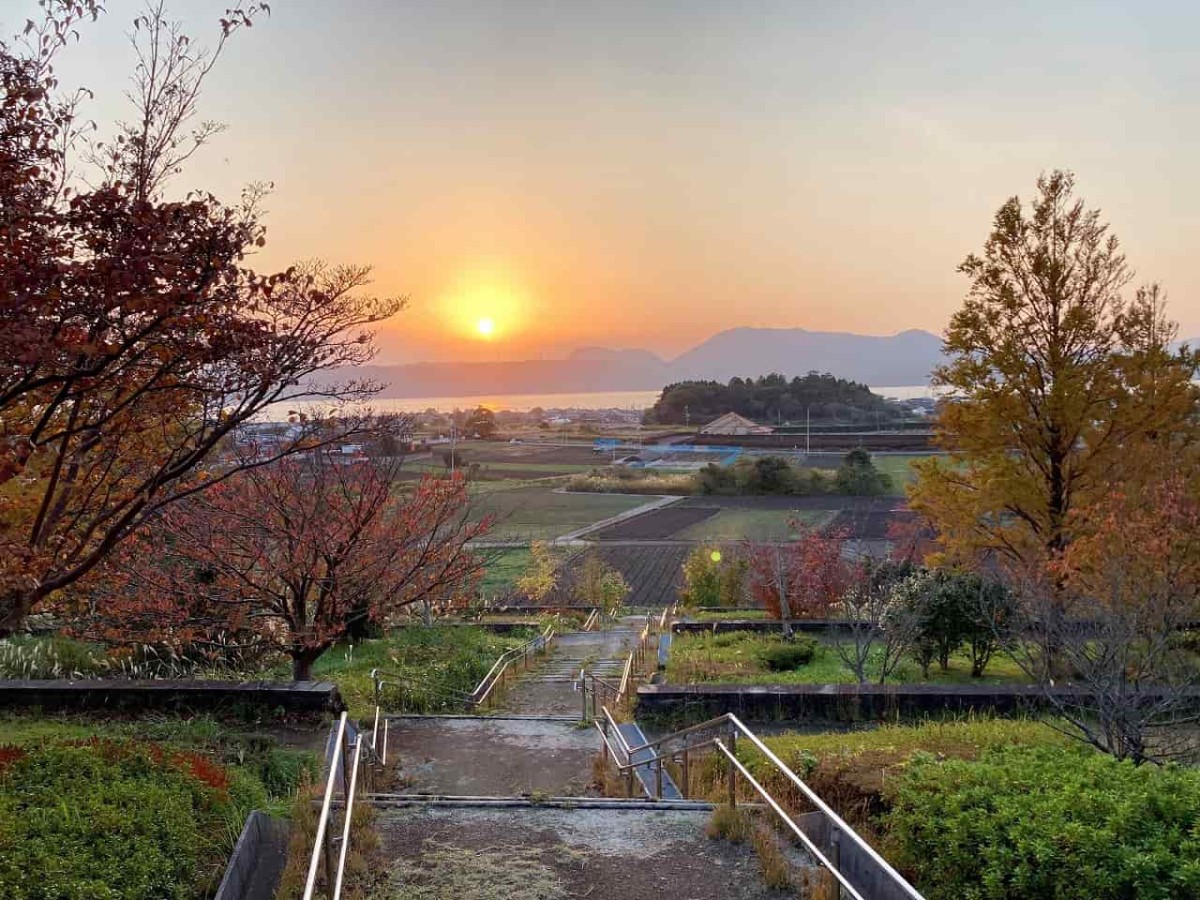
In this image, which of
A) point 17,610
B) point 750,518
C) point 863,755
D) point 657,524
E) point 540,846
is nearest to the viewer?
point 540,846

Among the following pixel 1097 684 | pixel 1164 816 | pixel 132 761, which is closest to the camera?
pixel 1164 816

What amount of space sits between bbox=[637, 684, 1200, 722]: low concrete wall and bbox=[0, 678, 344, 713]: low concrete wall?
16.0ft

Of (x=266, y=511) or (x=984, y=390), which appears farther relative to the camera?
(x=984, y=390)

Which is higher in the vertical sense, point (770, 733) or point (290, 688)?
point (290, 688)

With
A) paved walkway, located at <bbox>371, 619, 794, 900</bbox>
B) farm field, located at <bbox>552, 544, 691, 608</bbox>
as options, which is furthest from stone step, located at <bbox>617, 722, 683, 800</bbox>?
farm field, located at <bbox>552, 544, 691, 608</bbox>

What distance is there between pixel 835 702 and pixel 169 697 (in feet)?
29.7

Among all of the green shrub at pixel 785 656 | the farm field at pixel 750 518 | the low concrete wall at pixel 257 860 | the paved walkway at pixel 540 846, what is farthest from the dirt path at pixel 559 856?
the farm field at pixel 750 518

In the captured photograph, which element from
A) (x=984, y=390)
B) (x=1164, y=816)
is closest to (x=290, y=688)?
(x=1164, y=816)

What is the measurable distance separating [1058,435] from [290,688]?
16476 millimetres

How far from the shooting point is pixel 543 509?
70.4m

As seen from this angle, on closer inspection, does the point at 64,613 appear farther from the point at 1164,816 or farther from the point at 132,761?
the point at 1164,816

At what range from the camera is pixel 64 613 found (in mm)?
14219

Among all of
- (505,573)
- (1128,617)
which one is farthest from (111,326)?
(505,573)

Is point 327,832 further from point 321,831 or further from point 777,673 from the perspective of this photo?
point 777,673
